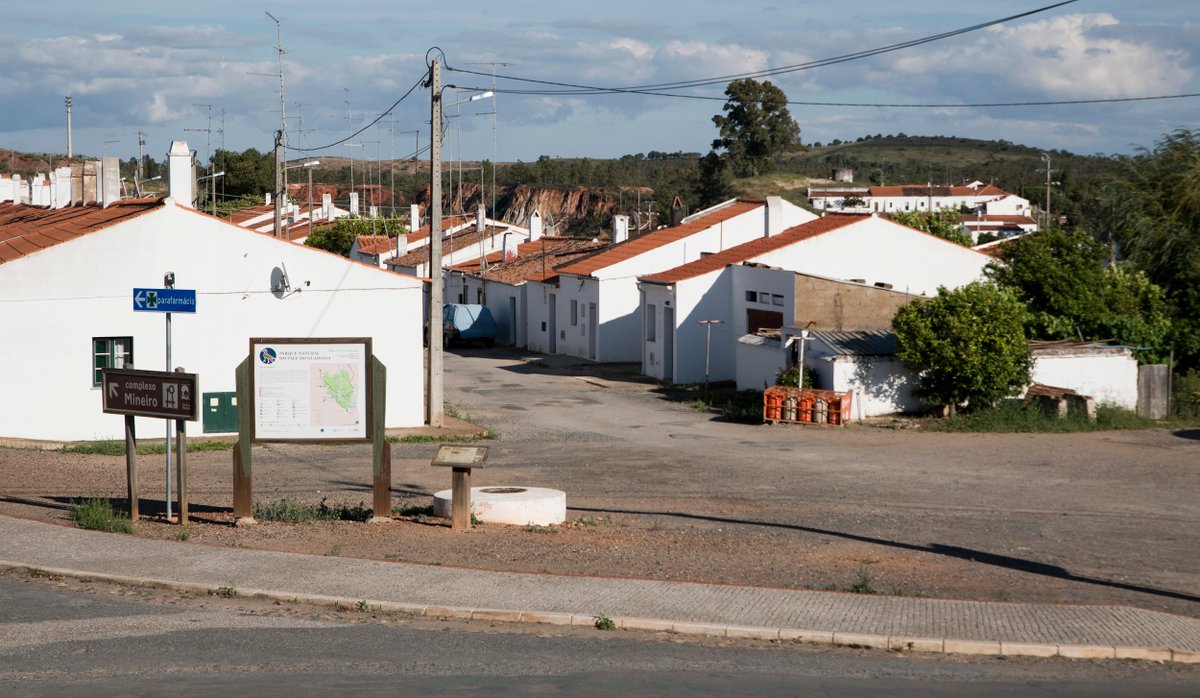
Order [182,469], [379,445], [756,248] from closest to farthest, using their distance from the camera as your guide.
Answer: [182,469]
[379,445]
[756,248]

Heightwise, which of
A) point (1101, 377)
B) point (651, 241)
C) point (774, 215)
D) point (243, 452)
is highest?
point (774, 215)

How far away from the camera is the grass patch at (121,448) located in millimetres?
23714

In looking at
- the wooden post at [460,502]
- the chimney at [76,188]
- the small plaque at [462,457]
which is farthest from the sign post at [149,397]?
the chimney at [76,188]

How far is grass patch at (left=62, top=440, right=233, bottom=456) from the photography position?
23714 mm

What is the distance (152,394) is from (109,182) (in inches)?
1034

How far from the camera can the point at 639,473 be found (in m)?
21.2

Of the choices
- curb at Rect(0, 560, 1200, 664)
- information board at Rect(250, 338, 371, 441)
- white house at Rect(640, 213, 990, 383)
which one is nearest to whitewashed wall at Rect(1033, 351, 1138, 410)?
white house at Rect(640, 213, 990, 383)

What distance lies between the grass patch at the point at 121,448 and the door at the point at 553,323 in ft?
78.1

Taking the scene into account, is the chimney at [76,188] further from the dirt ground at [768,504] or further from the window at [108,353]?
the dirt ground at [768,504]

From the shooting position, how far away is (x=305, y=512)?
15305 millimetres

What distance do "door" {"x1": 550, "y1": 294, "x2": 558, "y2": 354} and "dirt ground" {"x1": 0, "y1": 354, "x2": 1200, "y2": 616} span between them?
1828cm

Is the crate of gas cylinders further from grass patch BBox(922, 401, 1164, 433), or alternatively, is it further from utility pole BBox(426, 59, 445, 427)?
utility pole BBox(426, 59, 445, 427)

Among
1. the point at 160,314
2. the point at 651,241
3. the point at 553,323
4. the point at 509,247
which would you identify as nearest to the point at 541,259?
the point at 509,247

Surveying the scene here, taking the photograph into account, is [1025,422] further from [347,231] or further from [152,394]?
[347,231]
